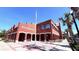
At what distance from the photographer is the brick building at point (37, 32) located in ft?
18.3

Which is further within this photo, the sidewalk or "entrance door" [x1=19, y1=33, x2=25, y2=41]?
"entrance door" [x1=19, y1=33, x2=25, y2=41]

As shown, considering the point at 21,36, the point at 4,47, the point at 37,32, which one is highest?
the point at 37,32

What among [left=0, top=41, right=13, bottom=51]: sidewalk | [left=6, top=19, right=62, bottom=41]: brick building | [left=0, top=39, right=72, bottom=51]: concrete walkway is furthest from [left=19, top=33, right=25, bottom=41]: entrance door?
[left=0, top=41, right=13, bottom=51]: sidewalk

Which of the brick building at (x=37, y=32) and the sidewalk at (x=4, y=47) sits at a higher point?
the brick building at (x=37, y=32)

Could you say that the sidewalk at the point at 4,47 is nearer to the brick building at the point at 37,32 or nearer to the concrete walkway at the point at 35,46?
the concrete walkway at the point at 35,46

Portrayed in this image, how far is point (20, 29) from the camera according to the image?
5754mm

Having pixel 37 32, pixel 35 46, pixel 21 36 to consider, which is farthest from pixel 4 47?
pixel 37 32

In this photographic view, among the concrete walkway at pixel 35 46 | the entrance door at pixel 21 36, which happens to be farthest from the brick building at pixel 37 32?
the concrete walkway at pixel 35 46

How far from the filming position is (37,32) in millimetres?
5688

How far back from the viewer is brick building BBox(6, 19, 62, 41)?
5.59 metres

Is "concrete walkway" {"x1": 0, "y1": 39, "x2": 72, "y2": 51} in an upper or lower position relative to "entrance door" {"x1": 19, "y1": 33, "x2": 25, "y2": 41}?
lower

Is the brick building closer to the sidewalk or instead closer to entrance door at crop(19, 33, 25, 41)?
entrance door at crop(19, 33, 25, 41)

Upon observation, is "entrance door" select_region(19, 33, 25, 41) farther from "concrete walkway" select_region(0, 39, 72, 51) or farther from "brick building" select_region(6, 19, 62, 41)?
"concrete walkway" select_region(0, 39, 72, 51)

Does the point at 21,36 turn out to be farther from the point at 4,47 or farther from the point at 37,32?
the point at 4,47
